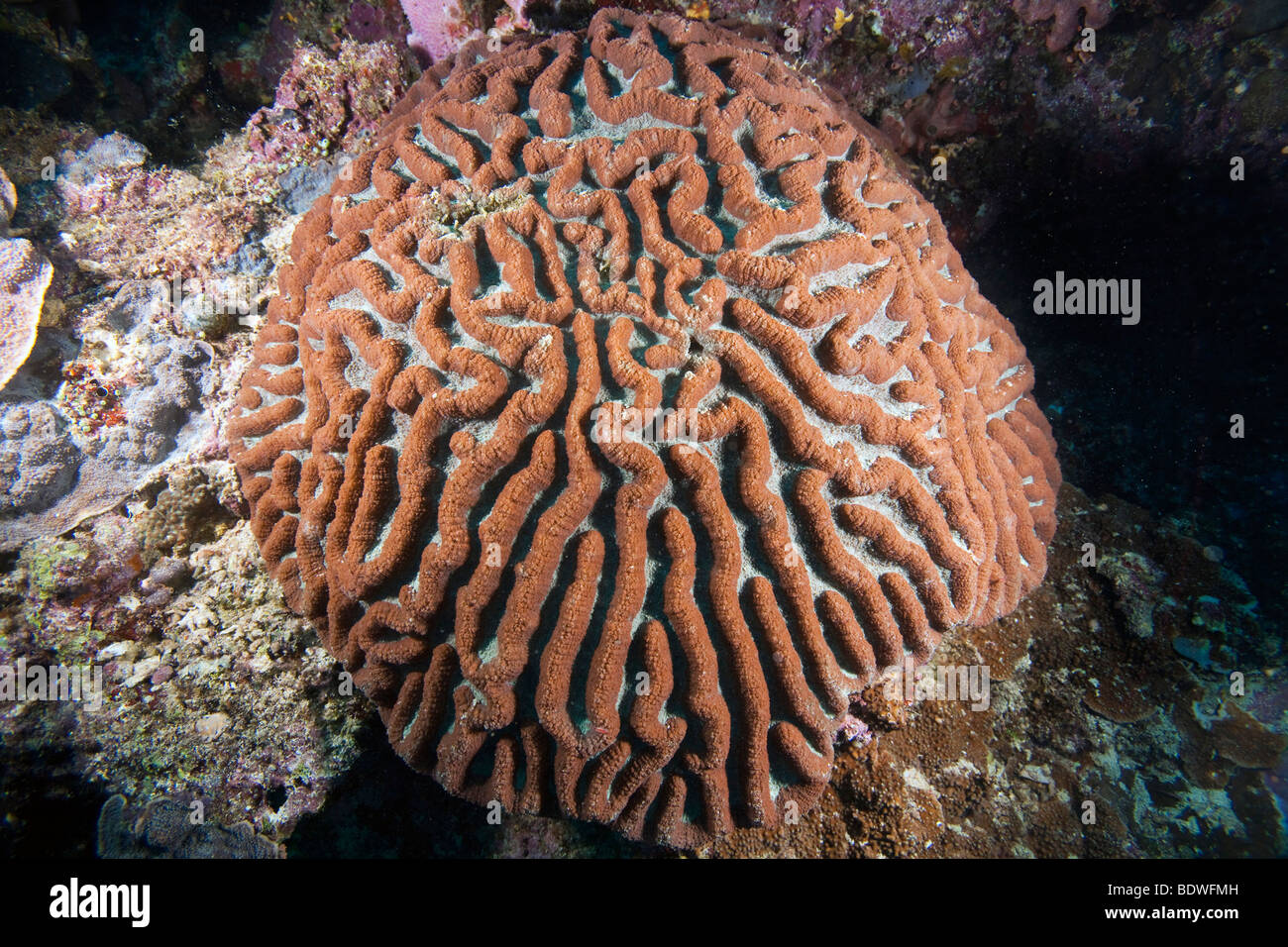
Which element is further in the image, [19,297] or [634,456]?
[19,297]

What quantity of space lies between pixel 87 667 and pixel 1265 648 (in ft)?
25.8

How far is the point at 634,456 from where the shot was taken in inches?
106

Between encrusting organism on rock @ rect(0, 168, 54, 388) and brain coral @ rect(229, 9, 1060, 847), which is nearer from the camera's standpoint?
brain coral @ rect(229, 9, 1060, 847)

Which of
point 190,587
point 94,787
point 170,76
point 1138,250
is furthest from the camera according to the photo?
point 170,76

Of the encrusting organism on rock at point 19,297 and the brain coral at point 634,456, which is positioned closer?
the brain coral at point 634,456

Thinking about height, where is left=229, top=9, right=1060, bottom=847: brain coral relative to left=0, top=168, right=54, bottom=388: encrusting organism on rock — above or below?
below

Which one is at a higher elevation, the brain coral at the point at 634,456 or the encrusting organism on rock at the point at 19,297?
the encrusting organism on rock at the point at 19,297

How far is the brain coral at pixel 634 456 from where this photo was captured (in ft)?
9.00

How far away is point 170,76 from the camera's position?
5.86 m

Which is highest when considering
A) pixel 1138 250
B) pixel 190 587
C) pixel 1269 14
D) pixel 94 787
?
pixel 1269 14

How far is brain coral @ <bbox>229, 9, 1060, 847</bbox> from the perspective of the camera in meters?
2.74

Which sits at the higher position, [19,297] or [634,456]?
[19,297]
